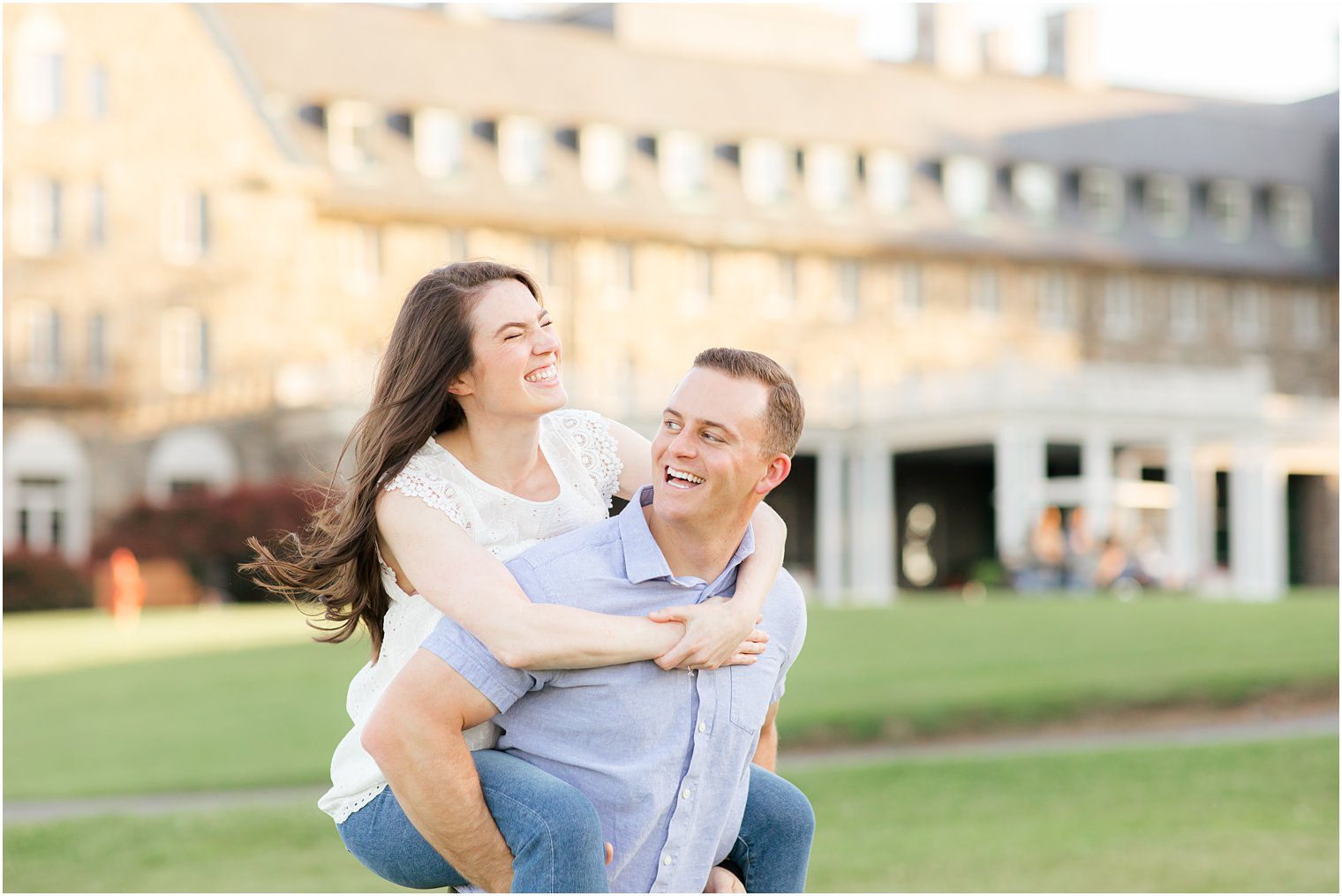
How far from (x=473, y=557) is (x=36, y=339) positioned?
3355 centimetres

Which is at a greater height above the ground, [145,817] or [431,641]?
Answer: [431,641]

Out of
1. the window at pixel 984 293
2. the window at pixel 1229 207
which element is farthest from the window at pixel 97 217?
the window at pixel 1229 207

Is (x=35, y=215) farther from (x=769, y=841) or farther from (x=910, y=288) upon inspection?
(x=769, y=841)

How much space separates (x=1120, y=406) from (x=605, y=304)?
12.0 metres

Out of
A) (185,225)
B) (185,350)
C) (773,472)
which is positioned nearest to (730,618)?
(773,472)

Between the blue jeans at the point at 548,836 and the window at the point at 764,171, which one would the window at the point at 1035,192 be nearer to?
the window at the point at 764,171

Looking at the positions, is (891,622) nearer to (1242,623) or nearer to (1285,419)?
(1242,623)

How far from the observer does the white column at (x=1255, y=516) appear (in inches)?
1357

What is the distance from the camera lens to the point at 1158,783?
1174 centimetres

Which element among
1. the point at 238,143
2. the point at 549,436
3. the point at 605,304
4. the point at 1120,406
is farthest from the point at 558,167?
the point at 549,436

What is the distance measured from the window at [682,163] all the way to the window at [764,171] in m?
1.01

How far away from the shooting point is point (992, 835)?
10.5 m

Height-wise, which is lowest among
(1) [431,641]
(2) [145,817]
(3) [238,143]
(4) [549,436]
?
(2) [145,817]

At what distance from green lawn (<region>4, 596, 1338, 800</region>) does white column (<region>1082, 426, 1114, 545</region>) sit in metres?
9.97
